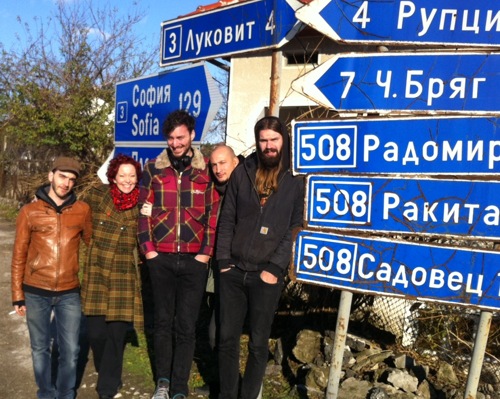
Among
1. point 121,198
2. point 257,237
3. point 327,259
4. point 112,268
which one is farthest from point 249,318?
point 121,198

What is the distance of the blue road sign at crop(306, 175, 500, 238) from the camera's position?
102 inches

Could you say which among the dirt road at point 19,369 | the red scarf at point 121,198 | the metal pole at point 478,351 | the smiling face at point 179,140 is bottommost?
the dirt road at point 19,369

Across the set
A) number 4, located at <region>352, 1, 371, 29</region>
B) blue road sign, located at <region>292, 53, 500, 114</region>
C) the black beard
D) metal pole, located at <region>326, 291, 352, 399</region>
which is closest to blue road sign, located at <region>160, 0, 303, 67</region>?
number 4, located at <region>352, 1, 371, 29</region>

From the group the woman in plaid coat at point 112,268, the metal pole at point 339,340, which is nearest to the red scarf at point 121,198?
the woman in plaid coat at point 112,268

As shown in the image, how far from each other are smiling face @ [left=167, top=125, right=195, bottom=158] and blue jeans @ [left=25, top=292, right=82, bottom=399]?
1141 millimetres

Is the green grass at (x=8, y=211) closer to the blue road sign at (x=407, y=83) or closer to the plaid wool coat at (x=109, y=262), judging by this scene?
the plaid wool coat at (x=109, y=262)

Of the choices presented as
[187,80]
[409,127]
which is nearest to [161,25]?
[187,80]

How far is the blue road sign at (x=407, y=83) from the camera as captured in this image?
2619 millimetres

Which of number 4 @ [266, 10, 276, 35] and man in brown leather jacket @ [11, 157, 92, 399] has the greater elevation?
number 4 @ [266, 10, 276, 35]

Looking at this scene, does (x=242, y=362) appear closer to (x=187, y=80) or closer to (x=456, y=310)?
(x=456, y=310)

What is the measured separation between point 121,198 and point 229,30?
4.67ft

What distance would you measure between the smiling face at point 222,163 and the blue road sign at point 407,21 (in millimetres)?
1011

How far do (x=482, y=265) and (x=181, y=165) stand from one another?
1.96 metres

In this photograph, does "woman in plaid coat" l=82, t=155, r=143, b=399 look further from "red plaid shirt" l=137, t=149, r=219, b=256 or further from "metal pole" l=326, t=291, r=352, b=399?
"metal pole" l=326, t=291, r=352, b=399
